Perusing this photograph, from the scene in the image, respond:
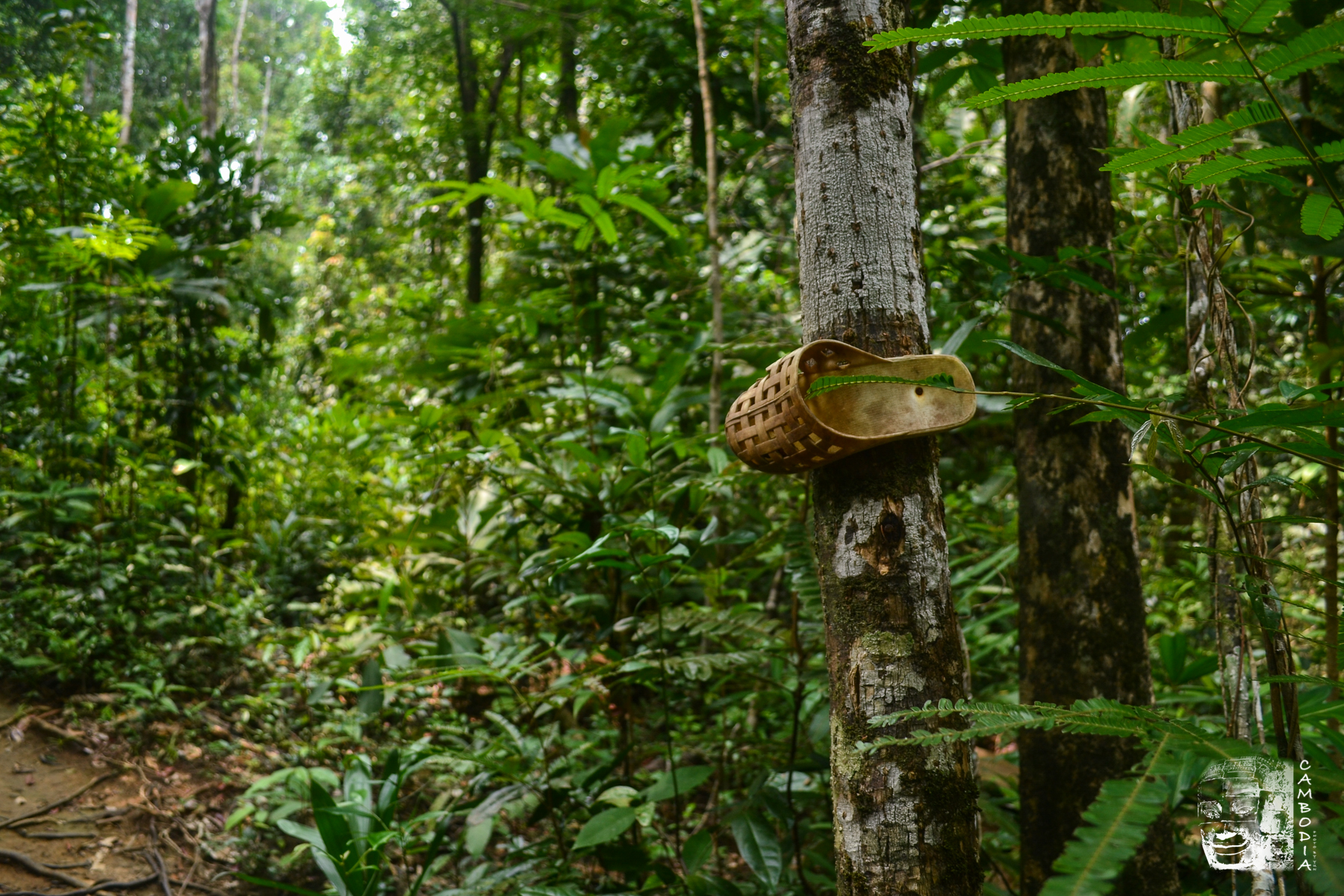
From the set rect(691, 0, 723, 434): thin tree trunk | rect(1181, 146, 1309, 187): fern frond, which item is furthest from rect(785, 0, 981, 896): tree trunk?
rect(691, 0, 723, 434): thin tree trunk

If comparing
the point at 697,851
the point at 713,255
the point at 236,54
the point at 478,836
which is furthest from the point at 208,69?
the point at 236,54

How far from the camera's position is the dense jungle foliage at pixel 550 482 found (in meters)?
1.76

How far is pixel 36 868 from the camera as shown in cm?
233

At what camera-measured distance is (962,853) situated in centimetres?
101

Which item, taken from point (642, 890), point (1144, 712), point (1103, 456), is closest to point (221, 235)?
point (642, 890)

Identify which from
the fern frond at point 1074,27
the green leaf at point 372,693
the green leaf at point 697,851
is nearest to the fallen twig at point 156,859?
the green leaf at point 372,693

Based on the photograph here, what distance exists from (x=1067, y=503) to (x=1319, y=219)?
960 millimetres

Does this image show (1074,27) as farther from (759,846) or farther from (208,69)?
(208,69)

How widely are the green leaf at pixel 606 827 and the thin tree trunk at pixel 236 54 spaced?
52.0 feet

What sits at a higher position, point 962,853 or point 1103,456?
point 1103,456

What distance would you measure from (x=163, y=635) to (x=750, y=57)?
3728 millimetres

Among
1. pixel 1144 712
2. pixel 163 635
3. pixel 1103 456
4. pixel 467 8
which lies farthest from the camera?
pixel 467 8

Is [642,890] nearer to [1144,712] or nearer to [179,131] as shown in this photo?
[1144,712]

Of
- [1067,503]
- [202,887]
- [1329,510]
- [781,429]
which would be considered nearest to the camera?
[781,429]
